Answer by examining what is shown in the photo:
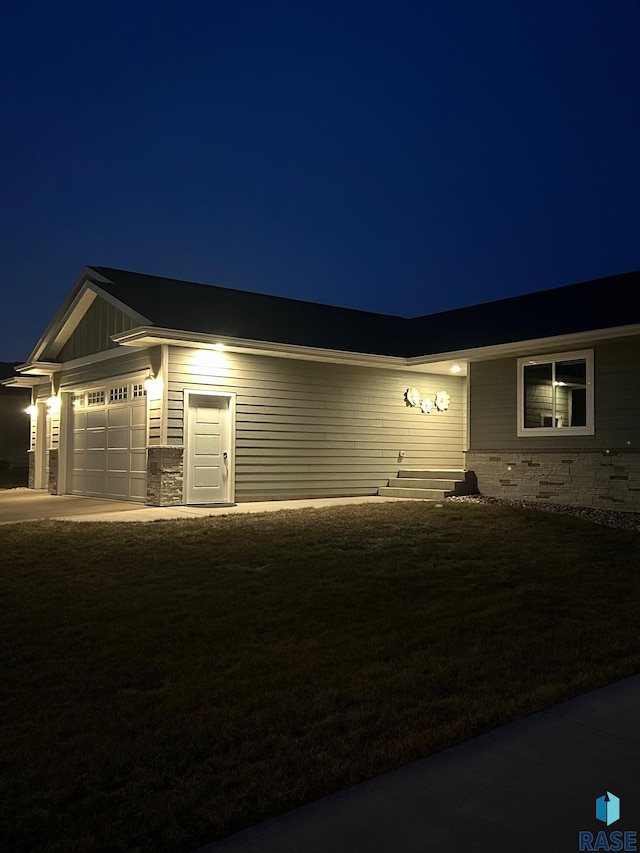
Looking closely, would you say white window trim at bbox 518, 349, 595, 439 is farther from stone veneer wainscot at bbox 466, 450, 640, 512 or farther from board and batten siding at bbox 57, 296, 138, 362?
board and batten siding at bbox 57, 296, 138, 362

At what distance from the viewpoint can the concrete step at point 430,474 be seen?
15.2 m

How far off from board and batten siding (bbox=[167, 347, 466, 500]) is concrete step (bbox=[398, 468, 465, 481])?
254 millimetres

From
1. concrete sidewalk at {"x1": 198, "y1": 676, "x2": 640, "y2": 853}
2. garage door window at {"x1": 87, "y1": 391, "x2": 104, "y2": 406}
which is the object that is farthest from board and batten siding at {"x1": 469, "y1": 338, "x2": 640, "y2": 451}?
concrete sidewalk at {"x1": 198, "y1": 676, "x2": 640, "y2": 853}

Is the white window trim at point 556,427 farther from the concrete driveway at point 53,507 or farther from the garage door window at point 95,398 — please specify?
the garage door window at point 95,398

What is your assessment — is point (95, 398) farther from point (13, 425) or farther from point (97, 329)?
point (13, 425)

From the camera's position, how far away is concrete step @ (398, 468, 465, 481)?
49.9 ft

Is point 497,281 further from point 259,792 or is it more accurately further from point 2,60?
point 259,792

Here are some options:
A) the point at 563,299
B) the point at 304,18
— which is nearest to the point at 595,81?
the point at 304,18

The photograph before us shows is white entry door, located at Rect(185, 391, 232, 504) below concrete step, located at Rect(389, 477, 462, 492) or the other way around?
the other way around

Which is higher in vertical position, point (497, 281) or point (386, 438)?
point (497, 281)

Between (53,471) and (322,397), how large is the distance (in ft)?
21.5

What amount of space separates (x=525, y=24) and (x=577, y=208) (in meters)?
52.8

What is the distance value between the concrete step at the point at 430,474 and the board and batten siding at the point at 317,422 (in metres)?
0.25

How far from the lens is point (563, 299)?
16000 mm
